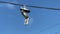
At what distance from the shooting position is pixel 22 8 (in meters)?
3.49

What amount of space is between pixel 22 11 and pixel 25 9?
0.17 meters

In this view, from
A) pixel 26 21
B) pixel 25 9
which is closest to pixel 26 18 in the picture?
pixel 26 21

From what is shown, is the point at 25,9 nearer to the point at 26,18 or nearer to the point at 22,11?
the point at 22,11

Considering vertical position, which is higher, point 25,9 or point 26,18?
point 25,9

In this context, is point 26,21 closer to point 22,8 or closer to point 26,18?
point 26,18

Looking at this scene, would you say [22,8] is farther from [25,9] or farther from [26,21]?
[26,21]

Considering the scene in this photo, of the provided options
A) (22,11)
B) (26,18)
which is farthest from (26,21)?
(22,11)

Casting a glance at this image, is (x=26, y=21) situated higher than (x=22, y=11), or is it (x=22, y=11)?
(x=22, y=11)

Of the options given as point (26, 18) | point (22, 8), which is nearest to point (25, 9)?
point (22, 8)

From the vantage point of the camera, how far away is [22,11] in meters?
3.55

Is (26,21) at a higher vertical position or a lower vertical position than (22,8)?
lower

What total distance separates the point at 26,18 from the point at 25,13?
0.27 meters

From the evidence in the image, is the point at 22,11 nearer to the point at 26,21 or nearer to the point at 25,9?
the point at 25,9

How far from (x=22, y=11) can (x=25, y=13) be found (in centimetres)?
17
